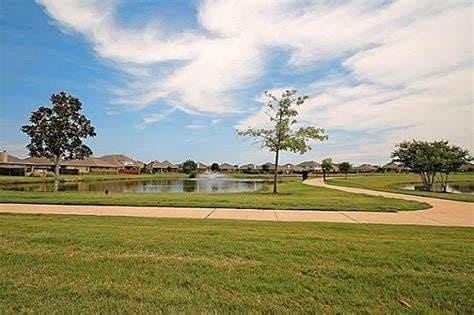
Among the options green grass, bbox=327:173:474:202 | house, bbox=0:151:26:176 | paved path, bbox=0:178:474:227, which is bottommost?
paved path, bbox=0:178:474:227

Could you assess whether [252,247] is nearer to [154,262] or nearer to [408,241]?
[154,262]

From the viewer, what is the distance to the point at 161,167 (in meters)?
116

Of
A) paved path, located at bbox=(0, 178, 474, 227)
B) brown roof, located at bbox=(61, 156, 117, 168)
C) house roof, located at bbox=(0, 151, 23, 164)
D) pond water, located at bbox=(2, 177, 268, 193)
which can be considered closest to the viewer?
paved path, located at bbox=(0, 178, 474, 227)

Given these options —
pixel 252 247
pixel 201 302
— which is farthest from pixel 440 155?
pixel 201 302

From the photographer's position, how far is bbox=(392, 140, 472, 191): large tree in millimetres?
33375

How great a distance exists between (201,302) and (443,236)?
579 cm

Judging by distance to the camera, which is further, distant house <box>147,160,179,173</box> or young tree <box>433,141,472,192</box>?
distant house <box>147,160,179,173</box>

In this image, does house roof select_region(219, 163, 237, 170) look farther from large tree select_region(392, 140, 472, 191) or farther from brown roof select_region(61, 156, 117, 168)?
large tree select_region(392, 140, 472, 191)

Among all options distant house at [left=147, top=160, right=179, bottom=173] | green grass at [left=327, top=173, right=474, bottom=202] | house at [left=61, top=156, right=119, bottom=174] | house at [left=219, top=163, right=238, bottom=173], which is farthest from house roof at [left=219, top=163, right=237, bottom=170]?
green grass at [left=327, top=173, right=474, bottom=202]

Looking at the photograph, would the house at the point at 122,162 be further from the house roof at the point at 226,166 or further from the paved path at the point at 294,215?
the paved path at the point at 294,215

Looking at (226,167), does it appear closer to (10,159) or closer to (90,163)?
(90,163)

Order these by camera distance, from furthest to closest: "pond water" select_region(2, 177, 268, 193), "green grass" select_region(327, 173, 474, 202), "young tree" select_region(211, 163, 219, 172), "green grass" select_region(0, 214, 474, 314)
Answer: "young tree" select_region(211, 163, 219, 172)
"pond water" select_region(2, 177, 268, 193)
"green grass" select_region(327, 173, 474, 202)
"green grass" select_region(0, 214, 474, 314)

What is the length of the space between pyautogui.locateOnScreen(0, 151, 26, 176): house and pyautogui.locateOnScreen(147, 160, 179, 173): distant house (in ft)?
118

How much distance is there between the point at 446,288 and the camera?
460 centimetres
